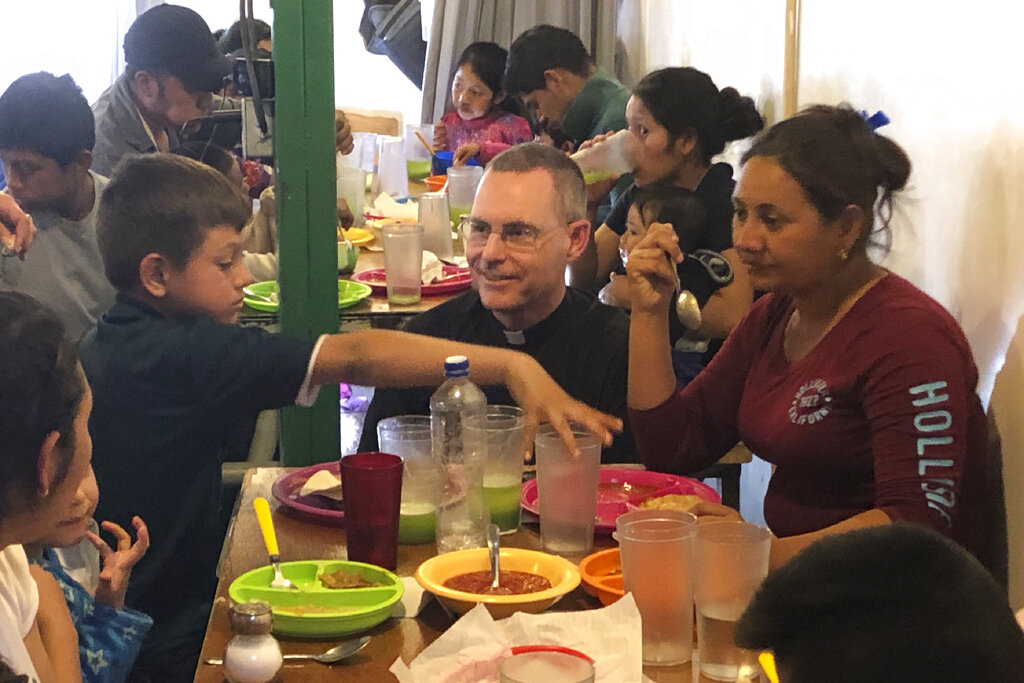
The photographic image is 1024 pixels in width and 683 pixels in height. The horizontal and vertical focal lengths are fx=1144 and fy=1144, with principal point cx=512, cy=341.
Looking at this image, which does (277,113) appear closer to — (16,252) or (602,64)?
(16,252)

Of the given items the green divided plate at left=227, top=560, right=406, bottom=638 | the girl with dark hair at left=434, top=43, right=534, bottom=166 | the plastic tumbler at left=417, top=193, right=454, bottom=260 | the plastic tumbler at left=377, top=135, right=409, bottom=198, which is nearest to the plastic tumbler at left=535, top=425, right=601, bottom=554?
the green divided plate at left=227, top=560, right=406, bottom=638

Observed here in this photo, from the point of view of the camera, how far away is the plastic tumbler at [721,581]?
1.16 metres

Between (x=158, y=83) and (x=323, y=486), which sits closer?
(x=323, y=486)

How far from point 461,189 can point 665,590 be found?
9.20ft

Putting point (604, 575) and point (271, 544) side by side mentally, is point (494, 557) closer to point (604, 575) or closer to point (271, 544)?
point (604, 575)

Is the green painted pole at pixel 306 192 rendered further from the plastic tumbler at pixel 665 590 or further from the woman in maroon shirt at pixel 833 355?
the plastic tumbler at pixel 665 590

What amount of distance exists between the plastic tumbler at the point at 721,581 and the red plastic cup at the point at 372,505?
410mm

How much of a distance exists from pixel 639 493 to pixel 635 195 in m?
1.66

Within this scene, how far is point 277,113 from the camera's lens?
2156 millimetres

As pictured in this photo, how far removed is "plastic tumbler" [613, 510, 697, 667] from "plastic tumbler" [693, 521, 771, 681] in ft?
0.09

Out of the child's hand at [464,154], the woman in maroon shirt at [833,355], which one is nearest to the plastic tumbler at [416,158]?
the child's hand at [464,154]

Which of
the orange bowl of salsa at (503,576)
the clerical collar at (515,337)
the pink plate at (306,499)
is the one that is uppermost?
the clerical collar at (515,337)

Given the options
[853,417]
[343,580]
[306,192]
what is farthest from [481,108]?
[343,580]

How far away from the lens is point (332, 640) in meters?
1.26
